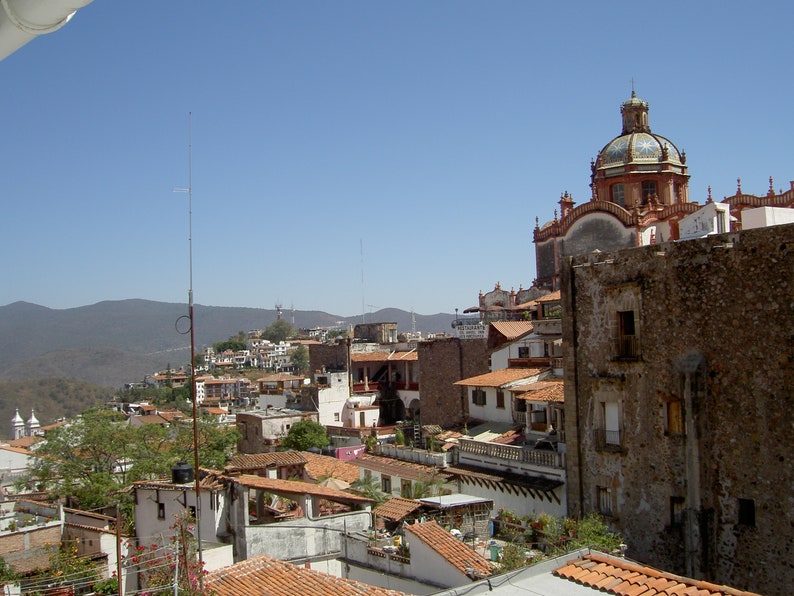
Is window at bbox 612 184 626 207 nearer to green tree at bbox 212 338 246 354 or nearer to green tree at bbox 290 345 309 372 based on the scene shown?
green tree at bbox 290 345 309 372

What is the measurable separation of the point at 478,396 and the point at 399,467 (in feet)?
22.9

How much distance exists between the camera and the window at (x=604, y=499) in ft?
68.5

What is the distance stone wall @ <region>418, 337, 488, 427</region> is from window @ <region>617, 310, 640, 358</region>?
Answer: 18.5 m

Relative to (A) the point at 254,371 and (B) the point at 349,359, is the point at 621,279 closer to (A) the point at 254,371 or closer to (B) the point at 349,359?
(B) the point at 349,359

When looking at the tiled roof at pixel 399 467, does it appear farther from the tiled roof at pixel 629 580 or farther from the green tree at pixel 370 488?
the tiled roof at pixel 629 580

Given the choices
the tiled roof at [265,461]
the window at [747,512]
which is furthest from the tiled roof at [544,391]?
the tiled roof at [265,461]

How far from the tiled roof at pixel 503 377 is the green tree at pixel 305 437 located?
12238mm

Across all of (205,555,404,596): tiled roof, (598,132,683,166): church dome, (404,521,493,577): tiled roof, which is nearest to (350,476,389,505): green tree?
(404,521,493,577): tiled roof

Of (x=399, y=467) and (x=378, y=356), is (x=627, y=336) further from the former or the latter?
(x=378, y=356)

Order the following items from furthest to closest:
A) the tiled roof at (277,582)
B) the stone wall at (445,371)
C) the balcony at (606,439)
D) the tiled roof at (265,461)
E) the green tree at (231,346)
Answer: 1. the green tree at (231,346)
2. the stone wall at (445,371)
3. the tiled roof at (265,461)
4. the balcony at (606,439)
5. the tiled roof at (277,582)

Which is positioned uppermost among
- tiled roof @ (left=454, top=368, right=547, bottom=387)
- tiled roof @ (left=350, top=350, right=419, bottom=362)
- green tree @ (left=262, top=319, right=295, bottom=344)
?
green tree @ (left=262, top=319, right=295, bottom=344)

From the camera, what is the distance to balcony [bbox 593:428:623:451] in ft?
68.1

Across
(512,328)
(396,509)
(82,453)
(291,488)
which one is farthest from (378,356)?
(291,488)

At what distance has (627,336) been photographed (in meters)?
20.7
